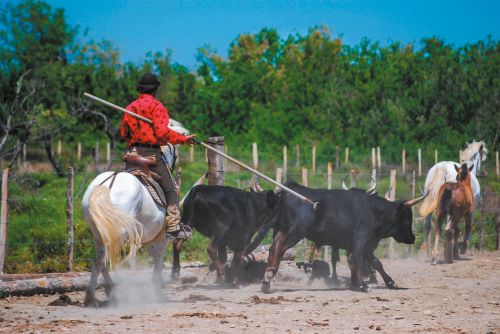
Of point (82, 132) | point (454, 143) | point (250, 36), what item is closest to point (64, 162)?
point (82, 132)

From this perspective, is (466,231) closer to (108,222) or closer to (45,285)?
(45,285)

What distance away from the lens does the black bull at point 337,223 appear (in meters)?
10.4

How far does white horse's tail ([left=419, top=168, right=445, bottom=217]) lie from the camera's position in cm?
1498

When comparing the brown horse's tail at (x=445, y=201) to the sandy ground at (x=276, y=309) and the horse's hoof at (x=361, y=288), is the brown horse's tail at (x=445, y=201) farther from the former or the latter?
the horse's hoof at (x=361, y=288)

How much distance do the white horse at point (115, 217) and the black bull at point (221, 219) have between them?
6.77ft

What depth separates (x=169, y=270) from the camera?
11.4 metres

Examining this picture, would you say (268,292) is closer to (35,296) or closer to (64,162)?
(35,296)

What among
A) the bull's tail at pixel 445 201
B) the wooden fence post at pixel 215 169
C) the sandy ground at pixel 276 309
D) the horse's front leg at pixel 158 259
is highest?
the wooden fence post at pixel 215 169

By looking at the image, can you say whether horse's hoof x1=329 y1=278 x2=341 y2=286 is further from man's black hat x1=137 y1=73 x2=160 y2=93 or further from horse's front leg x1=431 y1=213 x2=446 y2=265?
man's black hat x1=137 y1=73 x2=160 y2=93

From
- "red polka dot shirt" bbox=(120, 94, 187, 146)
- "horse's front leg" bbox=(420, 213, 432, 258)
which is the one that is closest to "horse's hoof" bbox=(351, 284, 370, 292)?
"red polka dot shirt" bbox=(120, 94, 187, 146)

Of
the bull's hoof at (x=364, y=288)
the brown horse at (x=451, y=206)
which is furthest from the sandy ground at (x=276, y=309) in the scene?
the brown horse at (x=451, y=206)

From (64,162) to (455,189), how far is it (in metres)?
23.9

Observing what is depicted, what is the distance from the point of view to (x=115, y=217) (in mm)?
8320

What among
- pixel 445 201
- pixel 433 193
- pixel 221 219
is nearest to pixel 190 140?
pixel 221 219
